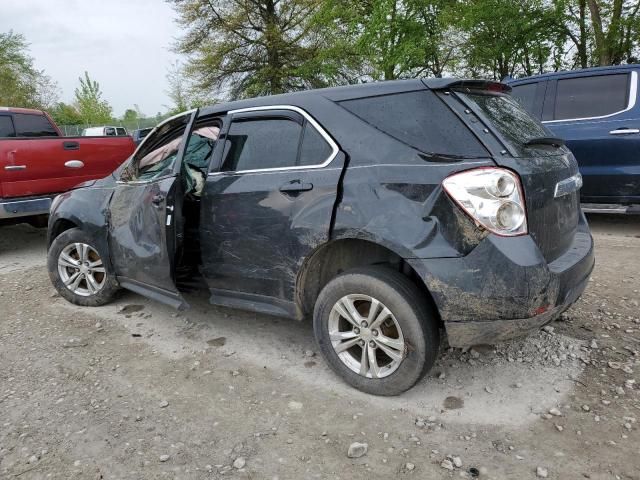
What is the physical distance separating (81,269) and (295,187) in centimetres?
249

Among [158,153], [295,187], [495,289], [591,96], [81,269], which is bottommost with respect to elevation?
[81,269]

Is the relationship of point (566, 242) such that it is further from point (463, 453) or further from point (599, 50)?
point (599, 50)

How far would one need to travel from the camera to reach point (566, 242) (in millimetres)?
2715

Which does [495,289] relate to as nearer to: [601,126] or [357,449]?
[357,449]

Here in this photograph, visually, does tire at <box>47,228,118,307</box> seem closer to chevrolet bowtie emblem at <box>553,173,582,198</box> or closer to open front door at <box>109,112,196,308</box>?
open front door at <box>109,112,196,308</box>

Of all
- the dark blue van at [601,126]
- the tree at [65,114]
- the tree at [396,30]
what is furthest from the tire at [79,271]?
the tree at [65,114]

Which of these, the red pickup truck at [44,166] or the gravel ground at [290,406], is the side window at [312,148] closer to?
the gravel ground at [290,406]

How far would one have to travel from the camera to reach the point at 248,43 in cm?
2456

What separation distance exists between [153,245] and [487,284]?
2288mm

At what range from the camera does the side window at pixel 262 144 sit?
9.66ft

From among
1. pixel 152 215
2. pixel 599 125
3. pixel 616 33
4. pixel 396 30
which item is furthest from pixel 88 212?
pixel 616 33

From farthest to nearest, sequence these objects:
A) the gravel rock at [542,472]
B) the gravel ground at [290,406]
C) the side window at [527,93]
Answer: the side window at [527,93] < the gravel ground at [290,406] < the gravel rock at [542,472]

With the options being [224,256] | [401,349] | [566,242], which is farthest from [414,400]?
[224,256]

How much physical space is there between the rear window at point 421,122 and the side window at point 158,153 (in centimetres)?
158
